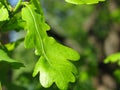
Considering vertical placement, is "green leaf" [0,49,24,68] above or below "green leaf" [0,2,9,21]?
below

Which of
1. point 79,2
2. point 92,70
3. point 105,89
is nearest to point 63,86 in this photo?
point 79,2

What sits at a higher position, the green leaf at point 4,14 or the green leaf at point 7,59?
the green leaf at point 4,14

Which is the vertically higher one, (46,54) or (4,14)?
(4,14)

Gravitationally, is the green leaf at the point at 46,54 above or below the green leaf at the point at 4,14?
below

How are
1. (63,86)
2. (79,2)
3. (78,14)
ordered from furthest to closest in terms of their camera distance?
(78,14) → (79,2) → (63,86)

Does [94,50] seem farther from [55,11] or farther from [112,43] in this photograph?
[55,11]

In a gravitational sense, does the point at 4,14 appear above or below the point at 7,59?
above

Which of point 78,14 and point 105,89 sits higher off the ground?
point 105,89

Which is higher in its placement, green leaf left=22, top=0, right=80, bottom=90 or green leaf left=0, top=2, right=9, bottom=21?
green leaf left=0, top=2, right=9, bottom=21
